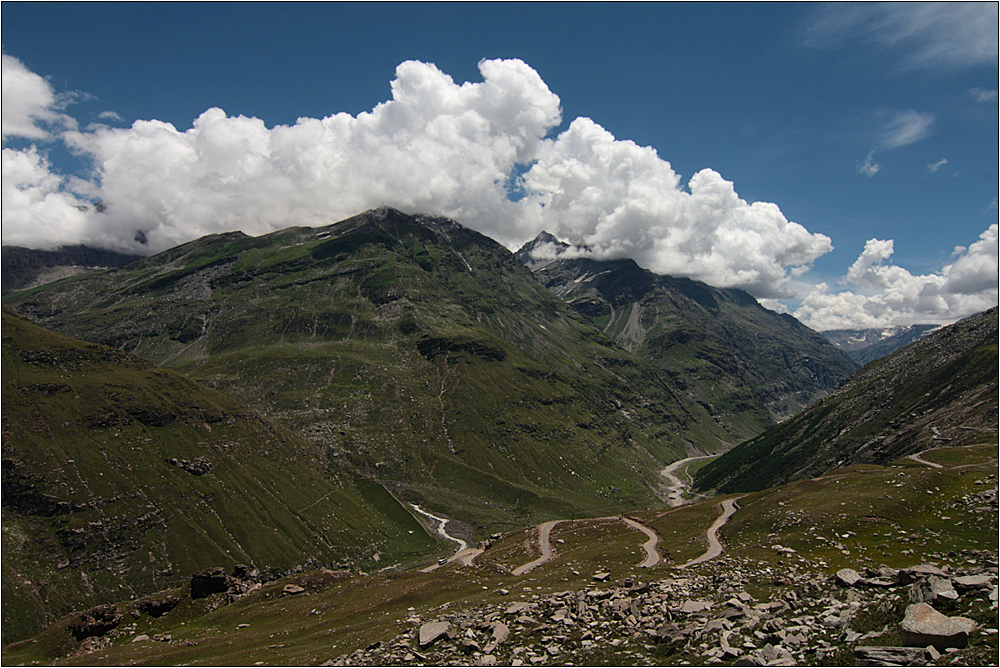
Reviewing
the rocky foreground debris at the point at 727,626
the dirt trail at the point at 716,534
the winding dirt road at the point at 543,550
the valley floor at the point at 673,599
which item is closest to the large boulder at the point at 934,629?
the rocky foreground debris at the point at 727,626

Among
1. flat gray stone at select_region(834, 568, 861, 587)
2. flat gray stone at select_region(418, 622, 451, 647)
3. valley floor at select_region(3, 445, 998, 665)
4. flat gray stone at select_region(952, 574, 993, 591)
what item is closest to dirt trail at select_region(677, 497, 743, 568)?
valley floor at select_region(3, 445, 998, 665)

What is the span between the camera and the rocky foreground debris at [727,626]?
2645 centimetres

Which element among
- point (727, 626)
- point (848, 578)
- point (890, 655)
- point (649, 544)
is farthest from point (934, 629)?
point (649, 544)

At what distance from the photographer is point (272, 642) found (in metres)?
71.9

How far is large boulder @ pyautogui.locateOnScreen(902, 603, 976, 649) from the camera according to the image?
24.0m

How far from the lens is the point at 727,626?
33625 millimetres

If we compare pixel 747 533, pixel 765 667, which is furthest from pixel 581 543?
pixel 765 667

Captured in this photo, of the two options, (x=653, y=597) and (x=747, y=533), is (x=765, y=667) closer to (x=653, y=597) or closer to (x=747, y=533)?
(x=653, y=597)

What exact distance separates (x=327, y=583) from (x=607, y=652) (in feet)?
353

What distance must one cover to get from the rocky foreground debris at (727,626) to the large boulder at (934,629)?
0.05 metres

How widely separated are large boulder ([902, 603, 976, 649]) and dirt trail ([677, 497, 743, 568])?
5457cm

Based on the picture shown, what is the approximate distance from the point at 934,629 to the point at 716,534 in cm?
10246

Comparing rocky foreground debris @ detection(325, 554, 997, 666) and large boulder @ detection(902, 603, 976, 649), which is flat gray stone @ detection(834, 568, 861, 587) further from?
large boulder @ detection(902, 603, 976, 649)

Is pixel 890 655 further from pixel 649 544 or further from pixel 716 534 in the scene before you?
pixel 649 544
